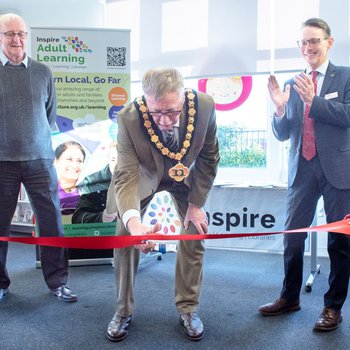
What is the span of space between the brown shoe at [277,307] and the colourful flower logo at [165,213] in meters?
1.73

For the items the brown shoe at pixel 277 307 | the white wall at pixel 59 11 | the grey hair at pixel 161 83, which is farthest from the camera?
the white wall at pixel 59 11

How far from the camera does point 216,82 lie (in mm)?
4461

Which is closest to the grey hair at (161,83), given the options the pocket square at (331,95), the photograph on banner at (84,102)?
the pocket square at (331,95)

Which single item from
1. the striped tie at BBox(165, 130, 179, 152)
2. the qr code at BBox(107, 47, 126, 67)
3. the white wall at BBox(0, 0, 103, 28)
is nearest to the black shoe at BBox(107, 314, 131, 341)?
the striped tie at BBox(165, 130, 179, 152)

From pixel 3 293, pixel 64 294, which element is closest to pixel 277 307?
pixel 64 294

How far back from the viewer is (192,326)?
218 cm

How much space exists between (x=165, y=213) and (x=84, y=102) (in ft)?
4.44

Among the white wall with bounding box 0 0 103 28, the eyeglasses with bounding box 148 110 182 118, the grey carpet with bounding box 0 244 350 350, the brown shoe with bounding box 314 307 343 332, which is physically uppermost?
the white wall with bounding box 0 0 103 28

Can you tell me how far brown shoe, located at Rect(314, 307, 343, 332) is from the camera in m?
2.23

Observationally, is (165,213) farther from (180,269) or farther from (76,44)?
(180,269)

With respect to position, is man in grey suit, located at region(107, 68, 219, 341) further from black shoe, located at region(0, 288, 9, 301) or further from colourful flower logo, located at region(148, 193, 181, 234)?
colourful flower logo, located at region(148, 193, 181, 234)

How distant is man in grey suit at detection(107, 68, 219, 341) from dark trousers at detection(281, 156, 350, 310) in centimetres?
51

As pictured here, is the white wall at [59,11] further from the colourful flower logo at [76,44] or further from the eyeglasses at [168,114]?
the eyeglasses at [168,114]

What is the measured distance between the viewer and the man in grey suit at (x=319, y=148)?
2166mm
